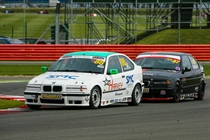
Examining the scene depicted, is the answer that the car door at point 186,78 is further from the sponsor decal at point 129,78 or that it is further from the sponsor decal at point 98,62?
the sponsor decal at point 98,62

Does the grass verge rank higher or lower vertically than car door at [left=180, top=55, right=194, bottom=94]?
lower

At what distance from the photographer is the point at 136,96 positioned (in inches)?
663

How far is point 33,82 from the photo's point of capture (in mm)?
14914

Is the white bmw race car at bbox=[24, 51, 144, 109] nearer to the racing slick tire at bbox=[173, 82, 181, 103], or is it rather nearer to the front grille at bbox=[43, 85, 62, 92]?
the front grille at bbox=[43, 85, 62, 92]

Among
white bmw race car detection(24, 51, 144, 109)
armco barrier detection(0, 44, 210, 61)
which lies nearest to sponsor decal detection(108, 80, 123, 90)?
white bmw race car detection(24, 51, 144, 109)

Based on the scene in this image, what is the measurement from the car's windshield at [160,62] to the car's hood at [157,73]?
0.86 feet

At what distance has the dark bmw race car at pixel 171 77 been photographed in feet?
59.0

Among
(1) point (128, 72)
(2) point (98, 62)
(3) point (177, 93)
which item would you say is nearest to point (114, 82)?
(2) point (98, 62)

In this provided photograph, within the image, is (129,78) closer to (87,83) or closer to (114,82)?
(114,82)

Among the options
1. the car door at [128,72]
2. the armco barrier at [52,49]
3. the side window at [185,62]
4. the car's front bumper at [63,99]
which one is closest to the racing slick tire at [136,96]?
the car door at [128,72]

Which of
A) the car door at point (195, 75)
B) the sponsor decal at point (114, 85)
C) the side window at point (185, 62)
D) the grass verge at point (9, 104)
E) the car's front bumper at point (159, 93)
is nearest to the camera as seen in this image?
the grass verge at point (9, 104)

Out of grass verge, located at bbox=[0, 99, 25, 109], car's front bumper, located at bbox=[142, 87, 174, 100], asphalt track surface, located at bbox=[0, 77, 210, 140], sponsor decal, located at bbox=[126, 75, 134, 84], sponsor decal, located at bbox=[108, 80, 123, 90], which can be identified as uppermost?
sponsor decal, located at bbox=[126, 75, 134, 84]

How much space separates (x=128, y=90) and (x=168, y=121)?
3.65m

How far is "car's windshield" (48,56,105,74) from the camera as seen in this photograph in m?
15.8
